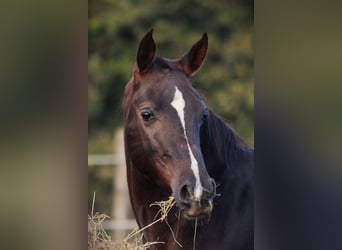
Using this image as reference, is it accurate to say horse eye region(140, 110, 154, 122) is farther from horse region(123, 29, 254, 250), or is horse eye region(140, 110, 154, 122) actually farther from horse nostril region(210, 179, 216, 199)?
horse nostril region(210, 179, 216, 199)

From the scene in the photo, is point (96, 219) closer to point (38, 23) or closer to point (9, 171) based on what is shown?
point (9, 171)

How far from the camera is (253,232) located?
3.91m

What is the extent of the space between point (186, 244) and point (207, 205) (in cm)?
31

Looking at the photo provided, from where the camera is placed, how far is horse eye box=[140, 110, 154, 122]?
3.73 m

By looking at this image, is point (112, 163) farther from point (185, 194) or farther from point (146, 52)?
point (146, 52)

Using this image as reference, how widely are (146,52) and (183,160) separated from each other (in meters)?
0.67

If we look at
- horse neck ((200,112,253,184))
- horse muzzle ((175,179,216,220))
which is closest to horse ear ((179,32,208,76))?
horse neck ((200,112,253,184))

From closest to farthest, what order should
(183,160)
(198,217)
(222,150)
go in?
(183,160), (198,217), (222,150)

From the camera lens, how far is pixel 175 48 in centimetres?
383

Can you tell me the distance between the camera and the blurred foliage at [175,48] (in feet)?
12.5

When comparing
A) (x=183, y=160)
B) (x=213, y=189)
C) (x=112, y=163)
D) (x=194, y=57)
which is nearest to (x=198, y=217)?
(x=213, y=189)

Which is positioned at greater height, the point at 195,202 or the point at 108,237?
the point at 195,202

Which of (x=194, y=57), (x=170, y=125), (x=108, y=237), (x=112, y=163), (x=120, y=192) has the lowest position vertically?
(x=108, y=237)

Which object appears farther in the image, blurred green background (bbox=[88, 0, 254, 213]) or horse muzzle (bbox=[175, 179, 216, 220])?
blurred green background (bbox=[88, 0, 254, 213])
